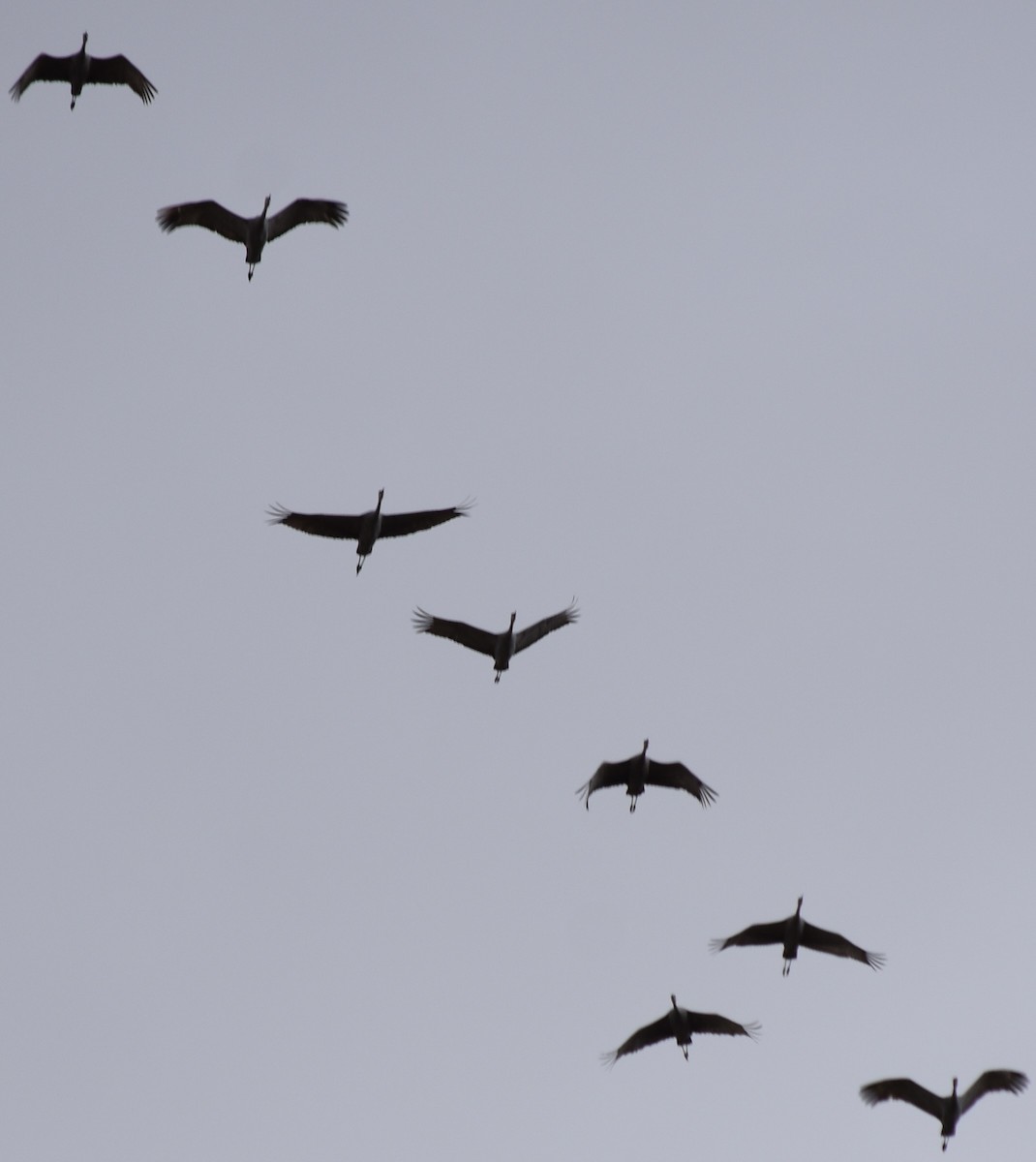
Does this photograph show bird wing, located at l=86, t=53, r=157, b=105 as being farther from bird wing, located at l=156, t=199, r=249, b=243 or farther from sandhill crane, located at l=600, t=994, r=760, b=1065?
sandhill crane, located at l=600, t=994, r=760, b=1065

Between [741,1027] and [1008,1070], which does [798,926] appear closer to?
[741,1027]

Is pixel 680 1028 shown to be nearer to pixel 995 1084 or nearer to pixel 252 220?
pixel 995 1084

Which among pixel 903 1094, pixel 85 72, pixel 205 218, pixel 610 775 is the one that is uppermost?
pixel 85 72

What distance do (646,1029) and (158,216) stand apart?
17.9 m

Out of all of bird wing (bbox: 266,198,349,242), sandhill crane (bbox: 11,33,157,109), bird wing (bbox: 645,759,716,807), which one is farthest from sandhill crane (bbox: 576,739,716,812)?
sandhill crane (bbox: 11,33,157,109)

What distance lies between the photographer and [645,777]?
105 feet

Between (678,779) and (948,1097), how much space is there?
7.55 m

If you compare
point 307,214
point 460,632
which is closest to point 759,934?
point 460,632

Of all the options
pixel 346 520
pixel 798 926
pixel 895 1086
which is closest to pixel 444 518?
pixel 346 520

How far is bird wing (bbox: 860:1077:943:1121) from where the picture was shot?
30.3m

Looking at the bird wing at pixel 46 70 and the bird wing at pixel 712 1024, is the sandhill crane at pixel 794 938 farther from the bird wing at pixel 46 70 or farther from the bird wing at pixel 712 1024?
the bird wing at pixel 46 70

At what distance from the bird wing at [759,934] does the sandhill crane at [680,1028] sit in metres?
1.49

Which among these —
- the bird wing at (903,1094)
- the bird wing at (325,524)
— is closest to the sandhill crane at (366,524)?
the bird wing at (325,524)

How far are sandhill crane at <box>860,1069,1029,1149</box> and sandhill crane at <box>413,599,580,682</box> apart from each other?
A: 10224 mm
